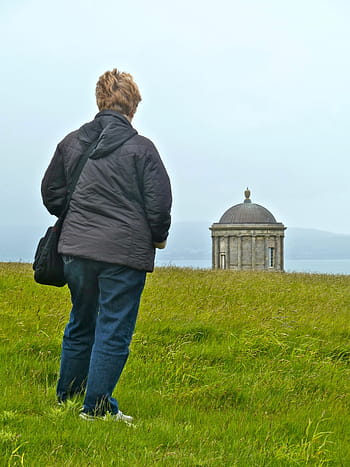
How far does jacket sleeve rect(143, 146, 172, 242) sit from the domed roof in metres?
39.6

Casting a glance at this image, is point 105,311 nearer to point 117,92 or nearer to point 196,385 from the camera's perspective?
point 117,92

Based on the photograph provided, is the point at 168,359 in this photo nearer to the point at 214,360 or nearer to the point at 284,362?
the point at 214,360

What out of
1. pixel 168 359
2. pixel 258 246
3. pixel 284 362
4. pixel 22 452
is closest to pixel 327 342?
pixel 284 362

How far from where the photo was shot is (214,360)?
6.88 metres

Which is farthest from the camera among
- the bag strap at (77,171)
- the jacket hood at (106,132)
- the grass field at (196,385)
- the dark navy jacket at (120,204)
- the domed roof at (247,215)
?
the domed roof at (247,215)

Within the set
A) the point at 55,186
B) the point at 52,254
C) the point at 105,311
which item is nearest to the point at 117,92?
the point at 55,186

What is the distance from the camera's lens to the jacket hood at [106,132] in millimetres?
4379

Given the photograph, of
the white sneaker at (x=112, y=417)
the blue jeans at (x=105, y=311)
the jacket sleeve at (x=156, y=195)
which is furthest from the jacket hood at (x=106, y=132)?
the white sneaker at (x=112, y=417)

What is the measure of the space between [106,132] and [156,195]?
2.13 feet

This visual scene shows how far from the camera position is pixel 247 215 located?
4394cm

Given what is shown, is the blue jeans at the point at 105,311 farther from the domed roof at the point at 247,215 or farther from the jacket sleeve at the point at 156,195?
the domed roof at the point at 247,215

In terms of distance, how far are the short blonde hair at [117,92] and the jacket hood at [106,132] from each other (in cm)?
7

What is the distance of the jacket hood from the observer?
438 cm

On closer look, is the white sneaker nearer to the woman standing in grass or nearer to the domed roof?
the woman standing in grass
